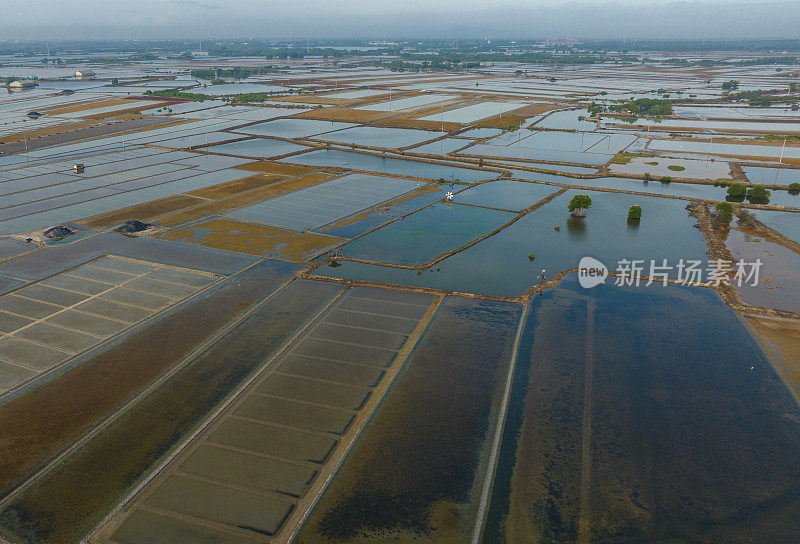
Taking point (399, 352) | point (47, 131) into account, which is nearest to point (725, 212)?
point (399, 352)

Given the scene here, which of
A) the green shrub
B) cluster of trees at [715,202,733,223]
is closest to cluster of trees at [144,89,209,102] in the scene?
the green shrub

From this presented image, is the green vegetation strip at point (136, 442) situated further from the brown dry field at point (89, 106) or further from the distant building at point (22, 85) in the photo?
the distant building at point (22, 85)

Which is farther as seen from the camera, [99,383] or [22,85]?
[22,85]

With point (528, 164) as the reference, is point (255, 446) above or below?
below

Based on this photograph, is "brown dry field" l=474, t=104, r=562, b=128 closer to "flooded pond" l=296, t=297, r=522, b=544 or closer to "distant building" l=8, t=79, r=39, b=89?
"flooded pond" l=296, t=297, r=522, b=544

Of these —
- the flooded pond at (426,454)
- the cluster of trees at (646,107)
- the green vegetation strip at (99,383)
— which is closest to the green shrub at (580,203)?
the flooded pond at (426,454)

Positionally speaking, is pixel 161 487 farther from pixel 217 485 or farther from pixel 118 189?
pixel 118 189

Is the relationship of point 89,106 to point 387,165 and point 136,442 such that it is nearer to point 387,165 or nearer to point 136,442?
point 387,165

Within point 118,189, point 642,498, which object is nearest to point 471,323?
point 642,498
